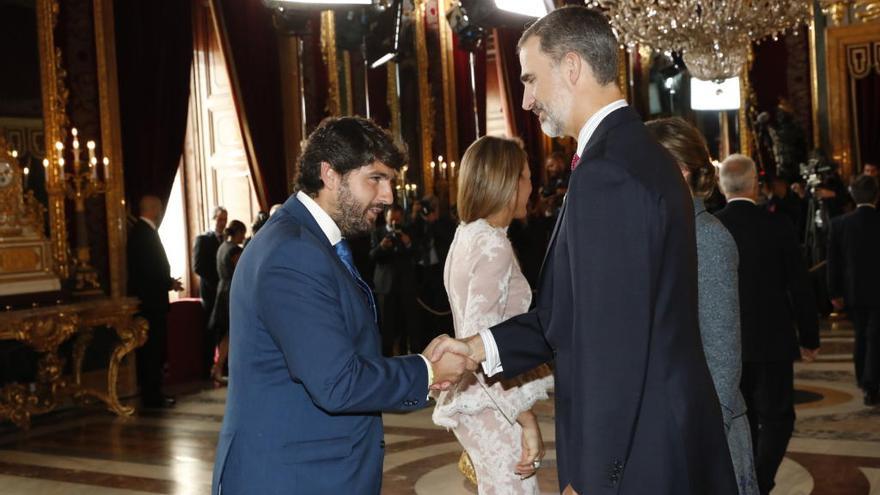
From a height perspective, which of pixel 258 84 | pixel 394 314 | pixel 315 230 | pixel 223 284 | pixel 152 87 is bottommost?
pixel 394 314

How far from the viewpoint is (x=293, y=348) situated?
206 centimetres

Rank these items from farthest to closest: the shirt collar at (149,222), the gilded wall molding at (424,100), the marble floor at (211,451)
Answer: the gilded wall molding at (424,100), the shirt collar at (149,222), the marble floor at (211,451)

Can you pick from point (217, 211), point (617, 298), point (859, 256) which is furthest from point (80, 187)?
point (617, 298)

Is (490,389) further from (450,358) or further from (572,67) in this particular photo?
(572,67)

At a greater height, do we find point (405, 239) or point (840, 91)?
point (840, 91)

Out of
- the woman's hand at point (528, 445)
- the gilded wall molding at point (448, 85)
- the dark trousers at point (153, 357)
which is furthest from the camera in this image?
the gilded wall molding at point (448, 85)

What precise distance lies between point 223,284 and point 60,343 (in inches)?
63.9

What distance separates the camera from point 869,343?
6.59m

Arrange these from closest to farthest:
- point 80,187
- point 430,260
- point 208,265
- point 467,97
Answer: 1. point 80,187
2. point 208,265
3. point 430,260
4. point 467,97

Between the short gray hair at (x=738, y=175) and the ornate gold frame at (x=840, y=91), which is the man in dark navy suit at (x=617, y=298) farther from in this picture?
the ornate gold frame at (x=840, y=91)

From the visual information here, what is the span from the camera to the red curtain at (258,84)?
956 cm

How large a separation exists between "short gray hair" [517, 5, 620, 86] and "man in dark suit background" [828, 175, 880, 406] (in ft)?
16.8

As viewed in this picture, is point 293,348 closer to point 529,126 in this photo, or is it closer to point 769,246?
point 769,246

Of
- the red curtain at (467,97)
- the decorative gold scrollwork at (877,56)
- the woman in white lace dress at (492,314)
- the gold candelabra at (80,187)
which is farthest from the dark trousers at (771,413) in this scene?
the decorative gold scrollwork at (877,56)
